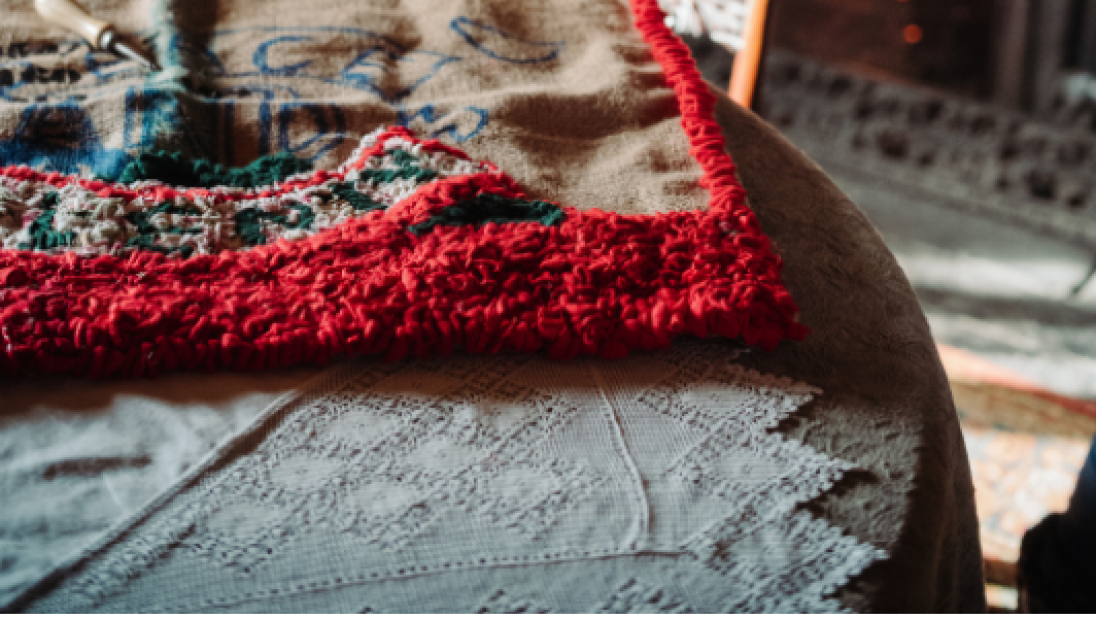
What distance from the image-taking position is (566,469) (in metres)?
0.43

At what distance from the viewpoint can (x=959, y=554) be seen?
A: 0.51 metres

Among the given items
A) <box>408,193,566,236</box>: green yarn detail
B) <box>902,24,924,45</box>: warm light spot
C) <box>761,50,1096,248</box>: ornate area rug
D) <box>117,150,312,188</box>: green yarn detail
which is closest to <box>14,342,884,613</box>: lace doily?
<box>408,193,566,236</box>: green yarn detail

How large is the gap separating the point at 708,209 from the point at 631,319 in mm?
155

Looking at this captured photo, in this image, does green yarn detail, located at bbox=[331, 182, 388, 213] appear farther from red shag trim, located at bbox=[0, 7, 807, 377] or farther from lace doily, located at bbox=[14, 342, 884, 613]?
lace doily, located at bbox=[14, 342, 884, 613]

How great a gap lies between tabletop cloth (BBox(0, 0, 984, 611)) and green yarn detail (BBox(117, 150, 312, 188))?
0.03m

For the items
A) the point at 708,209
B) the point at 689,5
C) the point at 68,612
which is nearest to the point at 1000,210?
the point at 689,5

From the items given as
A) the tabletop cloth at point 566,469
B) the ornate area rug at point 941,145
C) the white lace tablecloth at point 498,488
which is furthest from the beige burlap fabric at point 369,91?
the ornate area rug at point 941,145

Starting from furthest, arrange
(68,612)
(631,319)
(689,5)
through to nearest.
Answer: (689,5), (631,319), (68,612)

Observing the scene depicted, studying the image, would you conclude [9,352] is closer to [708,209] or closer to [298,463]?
[298,463]

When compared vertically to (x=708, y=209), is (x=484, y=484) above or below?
below

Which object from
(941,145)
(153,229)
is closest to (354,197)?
(153,229)

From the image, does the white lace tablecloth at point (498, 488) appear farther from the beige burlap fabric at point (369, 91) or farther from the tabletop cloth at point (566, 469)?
the beige burlap fabric at point (369, 91)

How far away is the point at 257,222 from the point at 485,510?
0.99ft

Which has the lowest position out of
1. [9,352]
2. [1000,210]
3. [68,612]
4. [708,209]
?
[68,612]
